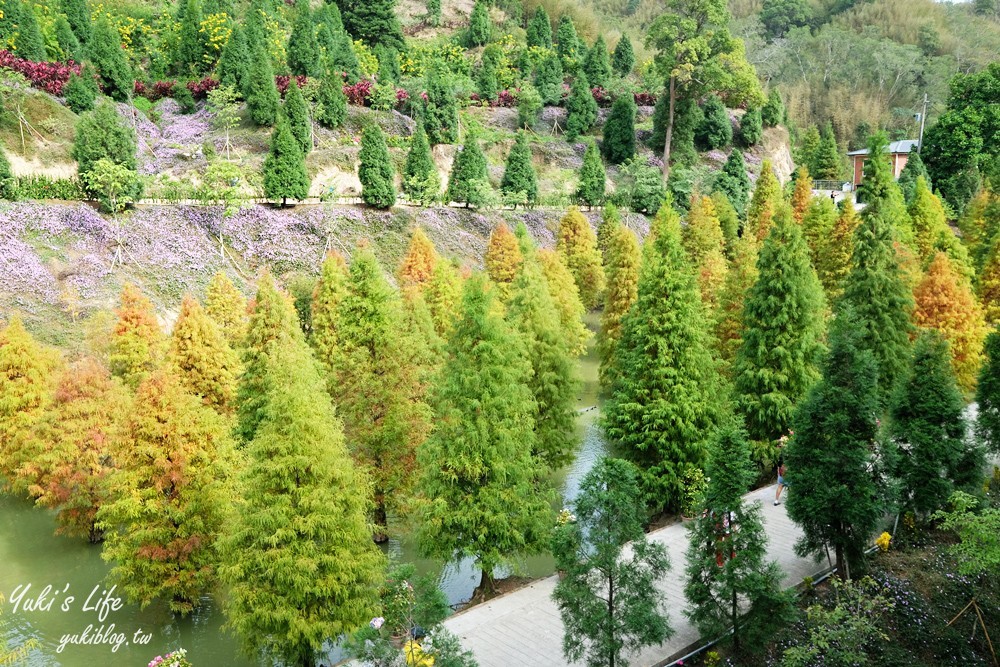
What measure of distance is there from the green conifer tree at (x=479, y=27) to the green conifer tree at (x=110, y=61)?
114 ft

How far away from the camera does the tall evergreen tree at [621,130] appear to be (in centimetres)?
5738

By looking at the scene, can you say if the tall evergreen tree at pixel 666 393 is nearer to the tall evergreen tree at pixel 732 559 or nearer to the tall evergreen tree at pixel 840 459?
the tall evergreen tree at pixel 840 459

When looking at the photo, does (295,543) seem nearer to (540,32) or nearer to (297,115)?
(297,115)

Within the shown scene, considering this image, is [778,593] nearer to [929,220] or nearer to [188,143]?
[929,220]

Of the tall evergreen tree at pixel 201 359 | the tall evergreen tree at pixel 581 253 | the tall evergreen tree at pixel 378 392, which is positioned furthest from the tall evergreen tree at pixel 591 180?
the tall evergreen tree at pixel 201 359

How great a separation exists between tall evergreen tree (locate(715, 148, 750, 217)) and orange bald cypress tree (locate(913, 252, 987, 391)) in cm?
2486

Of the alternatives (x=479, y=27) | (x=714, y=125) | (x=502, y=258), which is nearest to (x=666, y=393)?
(x=502, y=258)

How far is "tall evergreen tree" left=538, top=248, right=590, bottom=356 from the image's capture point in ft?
107

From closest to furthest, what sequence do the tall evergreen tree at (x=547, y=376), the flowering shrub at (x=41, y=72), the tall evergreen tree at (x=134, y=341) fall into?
the tall evergreen tree at (x=547, y=376) < the tall evergreen tree at (x=134, y=341) < the flowering shrub at (x=41, y=72)

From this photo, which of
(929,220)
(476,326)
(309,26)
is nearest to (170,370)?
(476,326)

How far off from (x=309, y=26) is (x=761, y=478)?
43340 millimetres

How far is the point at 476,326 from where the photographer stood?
52.9 ft

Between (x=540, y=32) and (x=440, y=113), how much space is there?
24685mm

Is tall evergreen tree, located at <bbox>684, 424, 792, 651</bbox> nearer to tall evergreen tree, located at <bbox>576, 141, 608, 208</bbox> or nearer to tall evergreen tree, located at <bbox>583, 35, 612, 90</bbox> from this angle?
tall evergreen tree, located at <bbox>576, 141, 608, 208</bbox>
